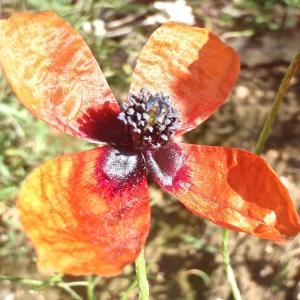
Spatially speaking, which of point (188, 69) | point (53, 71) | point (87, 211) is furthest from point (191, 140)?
point (87, 211)

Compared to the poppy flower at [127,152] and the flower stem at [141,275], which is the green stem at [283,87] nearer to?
the poppy flower at [127,152]

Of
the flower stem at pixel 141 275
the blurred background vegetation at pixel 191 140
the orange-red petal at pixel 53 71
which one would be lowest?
the blurred background vegetation at pixel 191 140

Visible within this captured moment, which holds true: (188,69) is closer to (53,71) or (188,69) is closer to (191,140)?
(53,71)

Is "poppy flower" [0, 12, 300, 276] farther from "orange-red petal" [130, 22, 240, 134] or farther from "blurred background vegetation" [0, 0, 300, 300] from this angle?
"blurred background vegetation" [0, 0, 300, 300]

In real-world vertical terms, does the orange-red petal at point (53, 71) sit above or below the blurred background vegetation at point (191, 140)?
above

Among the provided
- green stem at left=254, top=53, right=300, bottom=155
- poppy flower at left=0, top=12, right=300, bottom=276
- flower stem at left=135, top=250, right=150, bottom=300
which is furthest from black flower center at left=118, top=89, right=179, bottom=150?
flower stem at left=135, top=250, right=150, bottom=300

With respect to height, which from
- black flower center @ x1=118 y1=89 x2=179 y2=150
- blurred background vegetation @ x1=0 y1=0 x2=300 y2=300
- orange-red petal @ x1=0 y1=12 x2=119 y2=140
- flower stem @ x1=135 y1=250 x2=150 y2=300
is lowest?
blurred background vegetation @ x1=0 y1=0 x2=300 y2=300

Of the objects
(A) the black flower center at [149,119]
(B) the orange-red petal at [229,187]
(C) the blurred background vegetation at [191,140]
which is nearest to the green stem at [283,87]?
(B) the orange-red petal at [229,187]
